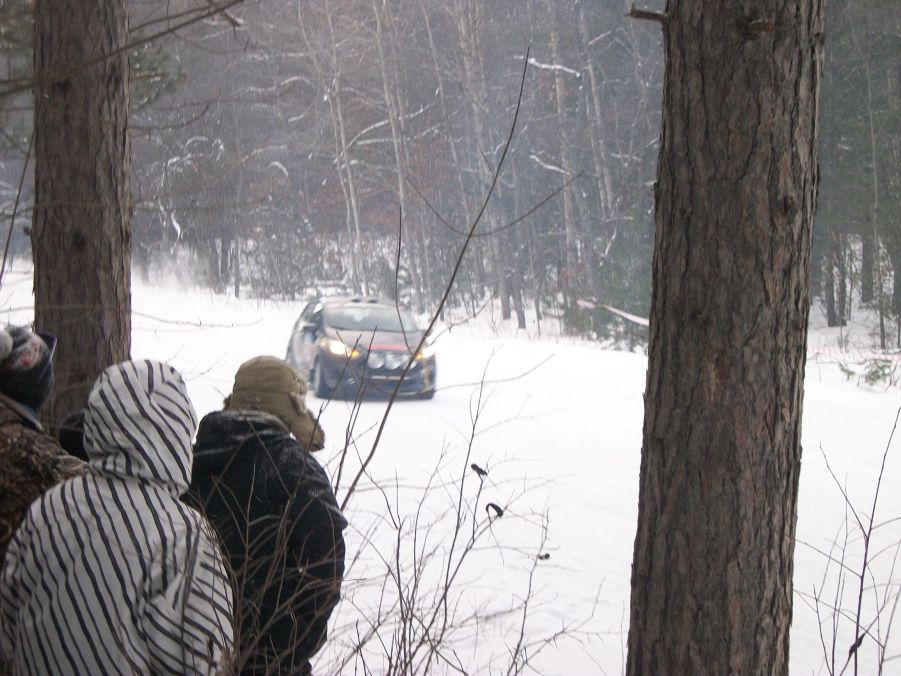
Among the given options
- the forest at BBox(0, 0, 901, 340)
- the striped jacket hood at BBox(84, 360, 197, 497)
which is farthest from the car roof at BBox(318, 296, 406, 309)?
the striped jacket hood at BBox(84, 360, 197, 497)

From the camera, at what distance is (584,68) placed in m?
30.9

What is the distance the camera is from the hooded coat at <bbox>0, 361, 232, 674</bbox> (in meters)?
2.12

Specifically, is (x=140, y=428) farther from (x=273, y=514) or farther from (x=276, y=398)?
(x=276, y=398)

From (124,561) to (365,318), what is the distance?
12526 mm

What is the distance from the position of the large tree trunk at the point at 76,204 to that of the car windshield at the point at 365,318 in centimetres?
887

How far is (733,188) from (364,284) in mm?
30838

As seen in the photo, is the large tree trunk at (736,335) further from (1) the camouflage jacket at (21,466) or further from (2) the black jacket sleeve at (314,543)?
(1) the camouflage jacket at (21,466)

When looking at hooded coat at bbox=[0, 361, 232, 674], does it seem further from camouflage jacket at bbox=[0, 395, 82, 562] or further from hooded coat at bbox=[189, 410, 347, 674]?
hooded coat at bbox=[189, 410, 347, 674]

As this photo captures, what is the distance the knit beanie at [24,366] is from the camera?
2.87 metres

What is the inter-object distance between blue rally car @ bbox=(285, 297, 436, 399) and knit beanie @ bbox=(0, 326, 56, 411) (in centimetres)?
889

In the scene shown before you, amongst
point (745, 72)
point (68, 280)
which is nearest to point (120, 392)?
point (745, 72)

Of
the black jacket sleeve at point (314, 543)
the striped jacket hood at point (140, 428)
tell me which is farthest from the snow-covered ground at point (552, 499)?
the striped jacket hood at point (140, 428)

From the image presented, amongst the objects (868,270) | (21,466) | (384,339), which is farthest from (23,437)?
(868,270)

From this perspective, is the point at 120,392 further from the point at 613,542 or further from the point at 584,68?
the point at 584,68
